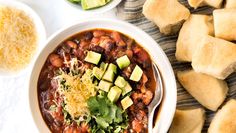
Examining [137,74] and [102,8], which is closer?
[137,74]

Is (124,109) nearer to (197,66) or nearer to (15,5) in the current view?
(197,66)

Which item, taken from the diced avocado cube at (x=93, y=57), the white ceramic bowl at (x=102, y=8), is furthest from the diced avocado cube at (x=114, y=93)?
the white ceramic bowl at (x=102, y=8)

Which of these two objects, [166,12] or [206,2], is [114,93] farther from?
[206,2]

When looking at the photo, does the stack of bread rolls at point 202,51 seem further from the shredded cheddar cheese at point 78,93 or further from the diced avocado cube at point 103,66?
the shredded cheddar cheese at point 78,93

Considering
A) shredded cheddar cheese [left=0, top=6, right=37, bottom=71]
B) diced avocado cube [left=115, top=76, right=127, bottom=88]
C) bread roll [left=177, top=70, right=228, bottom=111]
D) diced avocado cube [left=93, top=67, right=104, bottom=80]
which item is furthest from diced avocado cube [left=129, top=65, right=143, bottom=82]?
shredded cheddar cheese [left=0, top=6, right=37, bottom=71]

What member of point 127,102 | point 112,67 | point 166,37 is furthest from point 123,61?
point 166,37

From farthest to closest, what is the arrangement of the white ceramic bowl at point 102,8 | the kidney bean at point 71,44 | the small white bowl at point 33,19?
1. the small white bowl at point 33,19
2. the white ceramic bowl at point 102,8
3. the kidney bean at point 71,44
